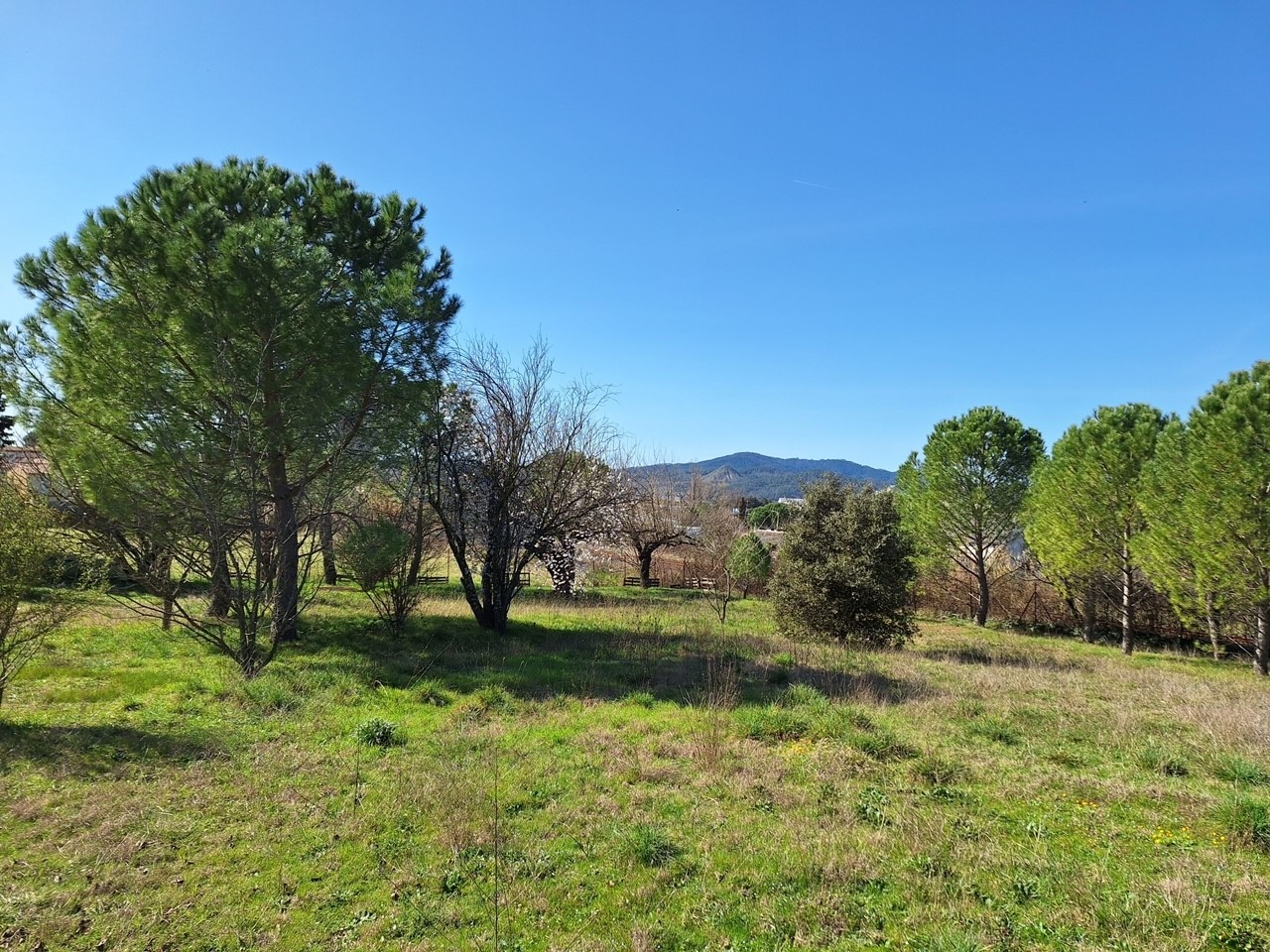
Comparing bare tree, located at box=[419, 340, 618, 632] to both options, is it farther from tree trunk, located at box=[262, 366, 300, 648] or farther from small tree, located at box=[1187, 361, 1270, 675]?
small tree, located at box=[1187, 361, 1270, 675]

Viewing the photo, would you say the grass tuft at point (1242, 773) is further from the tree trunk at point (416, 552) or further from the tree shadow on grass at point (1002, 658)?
the tree trunk at point (416, 552)

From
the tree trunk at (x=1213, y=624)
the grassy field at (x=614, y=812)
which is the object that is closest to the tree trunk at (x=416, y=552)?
the grassy field at (x=614, y=812)

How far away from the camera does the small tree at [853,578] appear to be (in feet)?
49.1

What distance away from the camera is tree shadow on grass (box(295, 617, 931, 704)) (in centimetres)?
938

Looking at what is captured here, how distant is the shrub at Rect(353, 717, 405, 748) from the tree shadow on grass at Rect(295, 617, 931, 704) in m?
2.32

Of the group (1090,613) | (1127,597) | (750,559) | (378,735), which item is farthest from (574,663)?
(1090,613)

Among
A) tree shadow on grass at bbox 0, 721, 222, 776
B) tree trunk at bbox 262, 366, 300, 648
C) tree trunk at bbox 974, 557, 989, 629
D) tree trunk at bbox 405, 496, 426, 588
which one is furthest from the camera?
tree trunk at bbox 974, 557, 989, 629

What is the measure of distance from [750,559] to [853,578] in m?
11.6

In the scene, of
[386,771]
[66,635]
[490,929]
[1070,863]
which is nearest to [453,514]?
[66,635]

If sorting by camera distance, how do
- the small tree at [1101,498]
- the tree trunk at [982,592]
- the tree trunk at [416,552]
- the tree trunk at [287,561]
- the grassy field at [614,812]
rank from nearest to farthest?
the grassy field at [614,812] → the tree trunk at [287,561] → the tree trunk at [416,552] → the small tree at [1101,498] → the tree trunk at [982,592]

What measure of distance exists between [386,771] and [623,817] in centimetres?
251

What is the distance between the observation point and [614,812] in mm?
5113

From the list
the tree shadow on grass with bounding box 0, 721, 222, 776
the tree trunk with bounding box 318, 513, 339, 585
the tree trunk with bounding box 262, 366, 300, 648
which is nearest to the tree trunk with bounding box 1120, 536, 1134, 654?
the tree trunk with bounding box 318, 513, 339, 585

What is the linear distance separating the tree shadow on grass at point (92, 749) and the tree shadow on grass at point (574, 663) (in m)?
2.87
